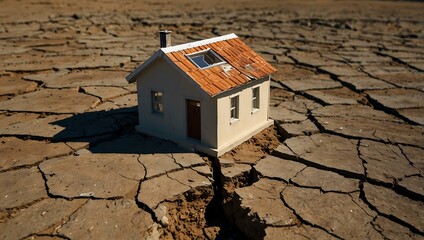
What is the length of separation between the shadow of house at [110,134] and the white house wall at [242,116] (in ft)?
1.89

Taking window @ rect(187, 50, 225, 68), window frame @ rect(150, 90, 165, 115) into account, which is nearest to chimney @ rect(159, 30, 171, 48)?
window @ rect(187, 50, 225, 68)

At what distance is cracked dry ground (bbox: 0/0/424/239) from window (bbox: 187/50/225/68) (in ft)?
3.64

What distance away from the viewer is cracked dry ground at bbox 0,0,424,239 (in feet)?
12.0

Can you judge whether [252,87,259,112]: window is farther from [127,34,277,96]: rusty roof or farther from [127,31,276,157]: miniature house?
[127,34,277,96]: rusty roof

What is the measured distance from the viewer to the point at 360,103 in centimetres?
696

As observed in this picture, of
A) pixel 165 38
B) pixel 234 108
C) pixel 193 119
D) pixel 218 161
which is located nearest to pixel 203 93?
pixel 193 119

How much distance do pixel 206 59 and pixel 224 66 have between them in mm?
324

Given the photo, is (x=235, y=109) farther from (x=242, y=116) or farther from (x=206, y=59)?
(x=206, y=59)

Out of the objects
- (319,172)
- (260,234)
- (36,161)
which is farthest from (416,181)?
(36,161)

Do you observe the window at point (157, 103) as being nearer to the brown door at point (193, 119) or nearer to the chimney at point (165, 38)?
the brown door at point (193, 119)

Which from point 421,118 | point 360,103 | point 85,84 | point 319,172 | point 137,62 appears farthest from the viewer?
point 137,62

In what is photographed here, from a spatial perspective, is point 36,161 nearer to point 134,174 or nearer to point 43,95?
point 134,174

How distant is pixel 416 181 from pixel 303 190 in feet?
4.16

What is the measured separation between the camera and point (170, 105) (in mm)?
4984
